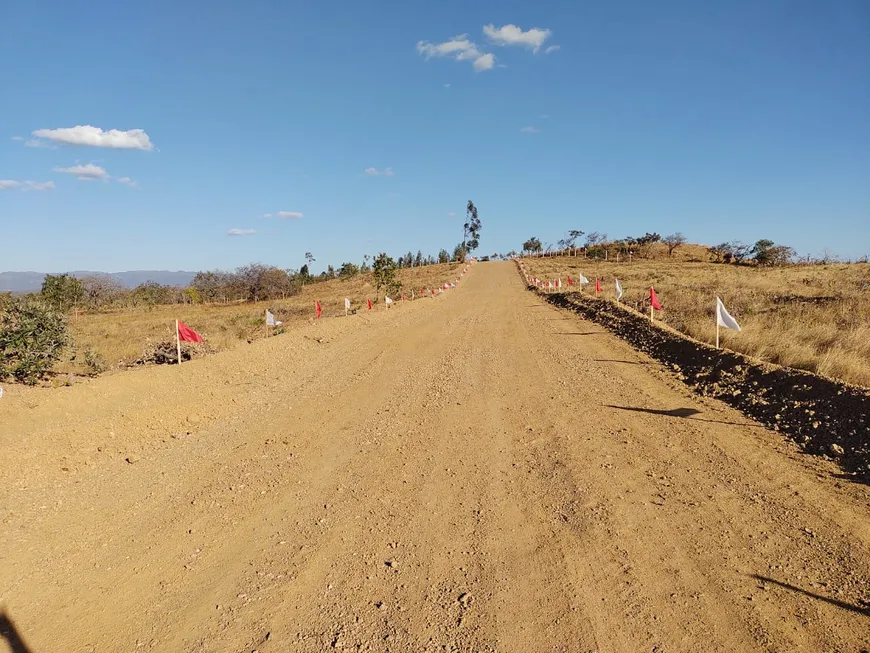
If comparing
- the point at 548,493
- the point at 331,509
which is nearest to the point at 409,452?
the point at 331,509

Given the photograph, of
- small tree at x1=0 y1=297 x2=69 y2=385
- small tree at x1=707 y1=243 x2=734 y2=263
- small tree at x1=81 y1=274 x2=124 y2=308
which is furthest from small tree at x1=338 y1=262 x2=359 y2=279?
small tree at x1=0 y1=297 x2=69 y2=385

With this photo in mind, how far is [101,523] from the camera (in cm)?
524

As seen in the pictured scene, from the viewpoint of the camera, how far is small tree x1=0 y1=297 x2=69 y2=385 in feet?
31.2

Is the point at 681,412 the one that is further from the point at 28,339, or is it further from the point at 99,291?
the point at 99,291

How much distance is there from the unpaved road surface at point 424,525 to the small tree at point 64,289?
1537 inches

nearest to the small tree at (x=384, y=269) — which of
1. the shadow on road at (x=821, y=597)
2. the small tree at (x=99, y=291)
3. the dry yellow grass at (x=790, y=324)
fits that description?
the dry yellow grass at (x=790, y=324)

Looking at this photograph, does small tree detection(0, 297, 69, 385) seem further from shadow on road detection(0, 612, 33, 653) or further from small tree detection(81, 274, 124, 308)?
small tree detection(81, 274, 124, 308)

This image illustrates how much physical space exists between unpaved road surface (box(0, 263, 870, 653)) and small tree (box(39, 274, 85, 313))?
3905cm

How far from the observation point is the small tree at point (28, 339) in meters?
9.52

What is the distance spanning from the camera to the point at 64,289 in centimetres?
4259

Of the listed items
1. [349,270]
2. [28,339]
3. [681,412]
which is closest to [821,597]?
[681,412]

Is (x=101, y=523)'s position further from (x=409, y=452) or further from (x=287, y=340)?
(x=287, y=340)

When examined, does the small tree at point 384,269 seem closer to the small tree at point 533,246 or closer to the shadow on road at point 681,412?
the shadow on road at point 681,412

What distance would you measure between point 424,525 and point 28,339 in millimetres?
9522
